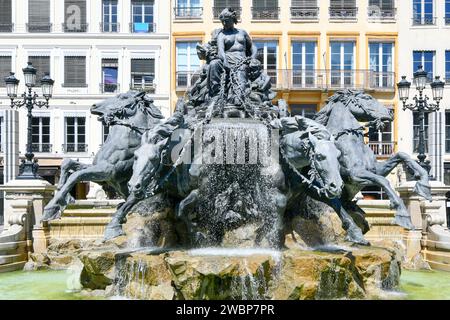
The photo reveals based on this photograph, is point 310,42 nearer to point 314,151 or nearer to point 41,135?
point 41,135

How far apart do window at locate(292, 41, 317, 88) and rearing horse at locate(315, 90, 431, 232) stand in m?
25.0

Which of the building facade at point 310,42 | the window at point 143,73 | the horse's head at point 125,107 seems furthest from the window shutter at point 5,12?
the horse's head at point 125,107

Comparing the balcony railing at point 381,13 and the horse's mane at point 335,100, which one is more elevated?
the balcony railing at point 381,13

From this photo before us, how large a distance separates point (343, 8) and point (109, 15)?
1395 cm

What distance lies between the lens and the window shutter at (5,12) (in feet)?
117

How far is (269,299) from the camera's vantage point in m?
8.23

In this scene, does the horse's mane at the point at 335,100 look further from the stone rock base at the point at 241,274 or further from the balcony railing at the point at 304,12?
the balcony railing at the point at 304,12

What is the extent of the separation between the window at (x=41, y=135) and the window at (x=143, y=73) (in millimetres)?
5587

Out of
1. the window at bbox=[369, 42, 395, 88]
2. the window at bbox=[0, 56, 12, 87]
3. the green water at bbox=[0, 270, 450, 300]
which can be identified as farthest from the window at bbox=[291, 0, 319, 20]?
the green water at bbox=[0, 270, 450, 300]

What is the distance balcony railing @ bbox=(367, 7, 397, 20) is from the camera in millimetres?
36438

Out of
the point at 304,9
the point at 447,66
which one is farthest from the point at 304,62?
the point at 447,66

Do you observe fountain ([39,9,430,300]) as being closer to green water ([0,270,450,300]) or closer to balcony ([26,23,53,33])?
green water ([0,270,450,300])

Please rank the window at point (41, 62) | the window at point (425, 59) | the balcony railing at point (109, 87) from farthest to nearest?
the balcony railing at point (109, 87)
the window at point (41, 62)
the window at point (425, 59)

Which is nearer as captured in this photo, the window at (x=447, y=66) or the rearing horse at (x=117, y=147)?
the rearing horse at (x=117, y=147)
